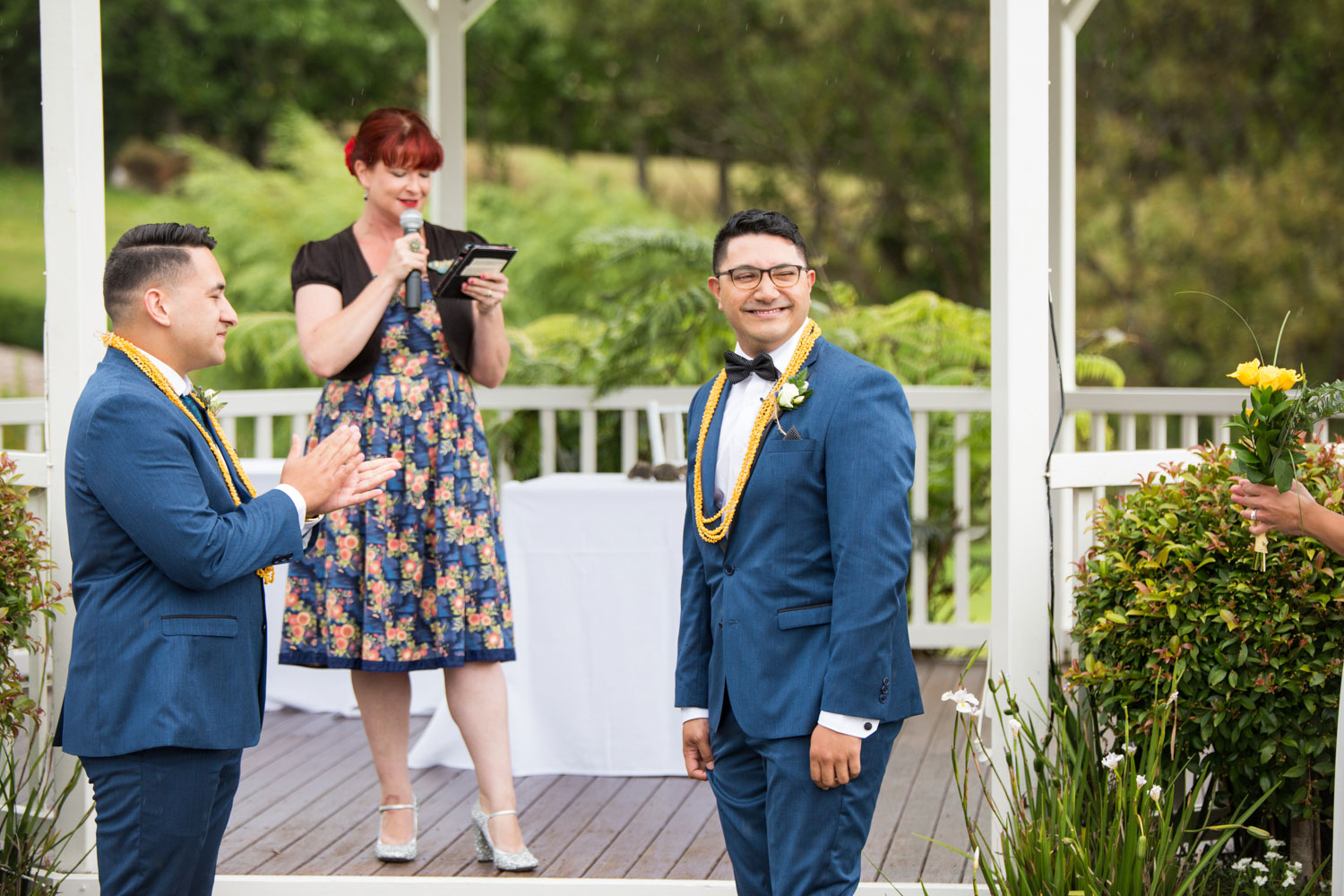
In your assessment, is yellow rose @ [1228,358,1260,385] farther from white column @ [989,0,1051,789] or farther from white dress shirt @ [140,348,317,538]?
white dress shirt @ [140,348,317,538]

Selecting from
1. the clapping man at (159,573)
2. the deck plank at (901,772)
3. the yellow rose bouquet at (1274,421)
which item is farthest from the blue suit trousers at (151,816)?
Result: the yellow rose bouquet at (1274,421)

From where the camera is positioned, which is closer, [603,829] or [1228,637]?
[1228,637]

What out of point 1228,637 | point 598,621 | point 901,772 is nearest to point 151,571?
point 598,621

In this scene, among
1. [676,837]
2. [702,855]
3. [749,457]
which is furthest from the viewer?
[676,837]

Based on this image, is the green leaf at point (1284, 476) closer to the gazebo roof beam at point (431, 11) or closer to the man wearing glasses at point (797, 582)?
the man wearing glasses at point (797, 582)

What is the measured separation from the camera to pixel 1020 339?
3.18m

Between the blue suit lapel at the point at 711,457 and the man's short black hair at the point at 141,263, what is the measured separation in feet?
3.41

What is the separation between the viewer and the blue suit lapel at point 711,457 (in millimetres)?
2547

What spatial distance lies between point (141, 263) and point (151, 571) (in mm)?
575

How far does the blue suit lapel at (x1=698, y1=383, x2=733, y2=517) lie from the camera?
2.55 m

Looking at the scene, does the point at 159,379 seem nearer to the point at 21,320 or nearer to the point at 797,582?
the point at 797,582

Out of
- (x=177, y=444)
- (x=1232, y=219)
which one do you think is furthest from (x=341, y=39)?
(x=177, y=444)

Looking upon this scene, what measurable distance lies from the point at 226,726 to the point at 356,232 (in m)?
1.69

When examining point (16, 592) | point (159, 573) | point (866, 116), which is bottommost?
point (16, 592)
